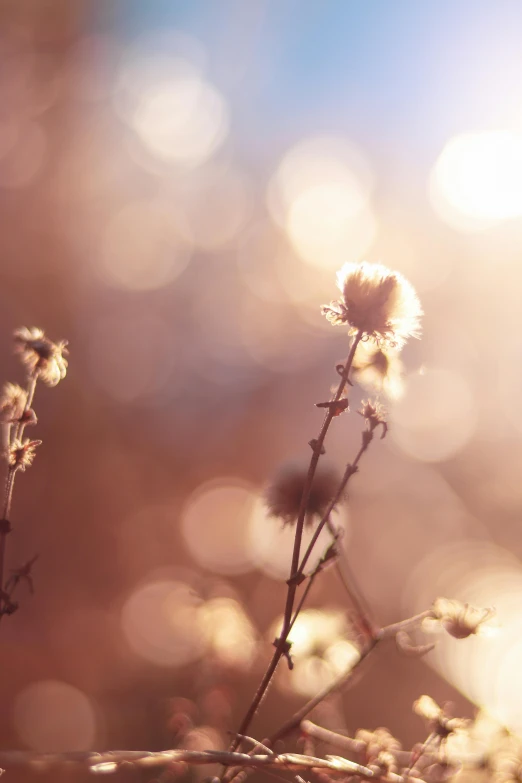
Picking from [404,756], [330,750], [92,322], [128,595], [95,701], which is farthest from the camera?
[92,322]

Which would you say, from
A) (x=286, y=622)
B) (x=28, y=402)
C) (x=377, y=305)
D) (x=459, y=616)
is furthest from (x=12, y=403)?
(x=459, y=616)

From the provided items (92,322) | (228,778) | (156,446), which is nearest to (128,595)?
(156,446)

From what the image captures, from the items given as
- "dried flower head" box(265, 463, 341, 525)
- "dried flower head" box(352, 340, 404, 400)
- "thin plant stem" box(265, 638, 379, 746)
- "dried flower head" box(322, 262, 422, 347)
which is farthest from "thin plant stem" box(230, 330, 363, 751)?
"dried flower head" box(265, 463, 341, 525)

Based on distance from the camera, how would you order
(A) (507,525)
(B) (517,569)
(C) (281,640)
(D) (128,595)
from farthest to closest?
(A) (507,525) → (B) (517,569) → (D) (128,595) → (C) (281,640)

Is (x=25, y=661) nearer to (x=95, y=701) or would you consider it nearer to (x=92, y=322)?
(x=95, y=701)

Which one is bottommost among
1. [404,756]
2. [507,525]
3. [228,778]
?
[228,778]

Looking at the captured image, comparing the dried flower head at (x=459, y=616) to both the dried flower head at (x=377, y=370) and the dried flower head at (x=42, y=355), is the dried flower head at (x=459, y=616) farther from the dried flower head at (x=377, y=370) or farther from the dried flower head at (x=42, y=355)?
the dried flower head at (x=42, y=355)

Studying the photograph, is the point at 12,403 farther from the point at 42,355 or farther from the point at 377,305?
the point at 377,305
